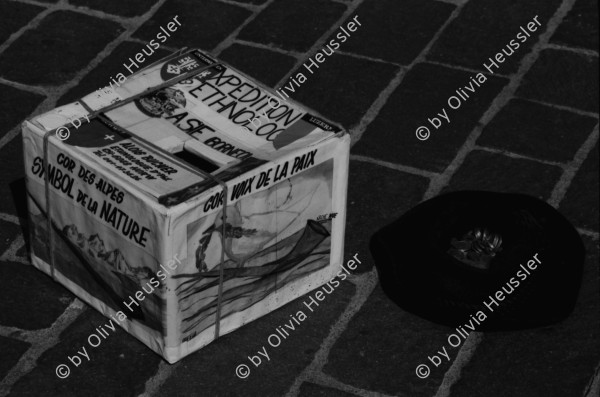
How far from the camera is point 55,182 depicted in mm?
4242

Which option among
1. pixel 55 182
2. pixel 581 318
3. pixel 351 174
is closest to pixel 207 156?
pixel 55 182

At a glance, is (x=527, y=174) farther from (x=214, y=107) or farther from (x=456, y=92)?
(x=214, y=107)

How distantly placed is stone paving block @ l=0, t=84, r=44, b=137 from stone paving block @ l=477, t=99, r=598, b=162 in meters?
2.18

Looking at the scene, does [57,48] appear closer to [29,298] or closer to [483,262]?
[29,298]

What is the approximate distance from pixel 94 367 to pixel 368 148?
1823 mm

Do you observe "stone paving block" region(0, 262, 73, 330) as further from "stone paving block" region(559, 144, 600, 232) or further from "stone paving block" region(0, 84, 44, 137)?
"stone paving block" region(559, 144, 600, 232)

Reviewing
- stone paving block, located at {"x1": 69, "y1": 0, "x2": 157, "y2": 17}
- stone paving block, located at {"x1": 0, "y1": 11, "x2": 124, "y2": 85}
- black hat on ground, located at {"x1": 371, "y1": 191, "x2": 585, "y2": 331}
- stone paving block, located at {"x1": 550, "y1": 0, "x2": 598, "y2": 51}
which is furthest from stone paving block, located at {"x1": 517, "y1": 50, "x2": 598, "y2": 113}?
stone paving block, located at {"x1": 0, "y1": 11, "x2": 124, "y2": 85}

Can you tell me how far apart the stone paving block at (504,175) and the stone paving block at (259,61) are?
1.11 meters

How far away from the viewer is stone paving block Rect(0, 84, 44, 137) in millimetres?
5496

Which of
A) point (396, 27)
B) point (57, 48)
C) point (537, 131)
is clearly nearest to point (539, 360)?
point (537, 131)

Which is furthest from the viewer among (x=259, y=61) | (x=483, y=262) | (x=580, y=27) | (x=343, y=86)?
(x=580, y=27)

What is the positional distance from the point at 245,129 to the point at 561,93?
7.38 feet

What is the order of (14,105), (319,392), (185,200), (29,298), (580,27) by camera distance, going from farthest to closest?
(580,27)
(14,105)
(29,298)
(319,392)
(185,200)

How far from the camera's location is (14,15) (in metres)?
6.28
